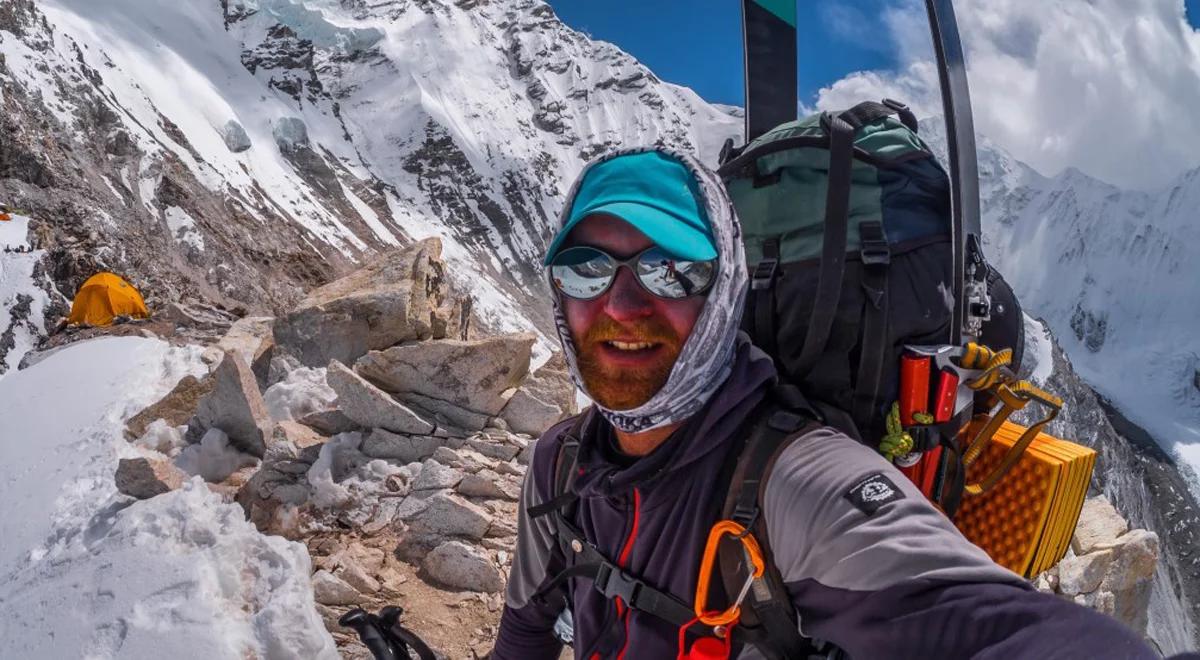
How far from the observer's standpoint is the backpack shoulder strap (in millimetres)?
1698

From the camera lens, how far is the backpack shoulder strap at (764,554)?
1.70m

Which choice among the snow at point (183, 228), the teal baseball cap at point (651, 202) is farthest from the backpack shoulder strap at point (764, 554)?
the snow at point (183, 228)

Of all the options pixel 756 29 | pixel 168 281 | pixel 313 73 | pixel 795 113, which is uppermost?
pixel 313 73

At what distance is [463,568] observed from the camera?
17.5 feet

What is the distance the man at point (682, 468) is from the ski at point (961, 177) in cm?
84

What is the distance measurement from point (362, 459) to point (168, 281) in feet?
102

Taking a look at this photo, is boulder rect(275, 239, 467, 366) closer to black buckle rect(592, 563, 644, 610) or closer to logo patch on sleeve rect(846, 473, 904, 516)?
black buckle rect(592, 563, 644, 610)

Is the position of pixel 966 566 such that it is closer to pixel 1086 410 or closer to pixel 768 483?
pixel 768 483

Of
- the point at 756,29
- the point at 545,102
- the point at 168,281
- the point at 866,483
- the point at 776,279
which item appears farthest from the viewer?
the point at 545,102

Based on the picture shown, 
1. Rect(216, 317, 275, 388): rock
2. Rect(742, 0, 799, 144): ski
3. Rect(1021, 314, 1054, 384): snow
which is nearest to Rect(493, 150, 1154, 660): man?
Rect(742, 0, 799, 144): ski

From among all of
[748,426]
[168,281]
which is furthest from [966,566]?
[168,281]

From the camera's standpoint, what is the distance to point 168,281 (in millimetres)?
31875

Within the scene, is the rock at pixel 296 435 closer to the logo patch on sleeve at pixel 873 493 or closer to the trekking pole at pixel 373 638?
the trekking pole at pixel 373 638

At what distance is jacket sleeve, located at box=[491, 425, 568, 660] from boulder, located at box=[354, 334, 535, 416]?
4870mm
